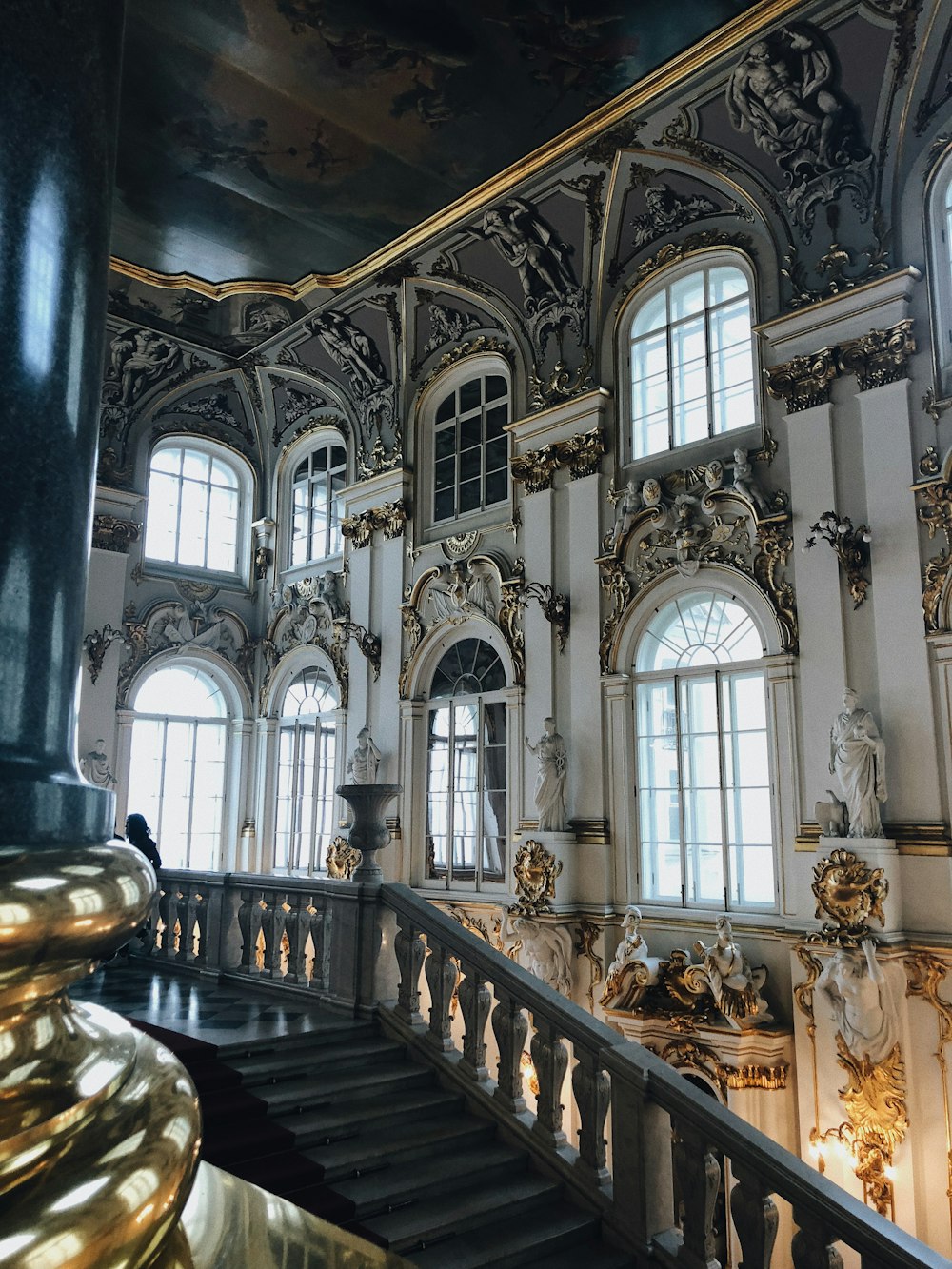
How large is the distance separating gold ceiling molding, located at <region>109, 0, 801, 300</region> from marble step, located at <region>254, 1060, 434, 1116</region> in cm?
893

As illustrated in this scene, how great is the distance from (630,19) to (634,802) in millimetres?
7231

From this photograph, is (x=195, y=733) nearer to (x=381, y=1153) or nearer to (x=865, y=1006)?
(x=865, y=1006)

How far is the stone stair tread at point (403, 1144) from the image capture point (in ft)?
14.6

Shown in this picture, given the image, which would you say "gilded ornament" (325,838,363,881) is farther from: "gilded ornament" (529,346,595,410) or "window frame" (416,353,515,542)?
"gilded ornament" (529,346,595,410)

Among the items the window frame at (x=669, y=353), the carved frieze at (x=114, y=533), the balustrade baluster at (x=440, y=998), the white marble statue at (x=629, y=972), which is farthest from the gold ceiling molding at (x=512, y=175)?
the balustrade baluster at (x=440, y=998)

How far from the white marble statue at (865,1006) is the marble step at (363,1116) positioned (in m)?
4.31

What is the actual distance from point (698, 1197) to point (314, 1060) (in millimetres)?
2006

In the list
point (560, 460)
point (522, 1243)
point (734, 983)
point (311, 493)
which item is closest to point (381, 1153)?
point (522, 1243)

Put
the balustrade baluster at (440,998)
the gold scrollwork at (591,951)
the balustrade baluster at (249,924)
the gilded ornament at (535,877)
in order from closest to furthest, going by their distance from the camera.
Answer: the balustrade baluster at (440,998) → the balustrade baluster at (249,924) → the gold scrollwork at (591,951) → the gilded ornament at (535,877)

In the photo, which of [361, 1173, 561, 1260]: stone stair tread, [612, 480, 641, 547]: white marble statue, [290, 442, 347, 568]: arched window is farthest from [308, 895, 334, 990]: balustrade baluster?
[290, 442, 347, 568]: arched window

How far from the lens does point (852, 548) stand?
30.0 feet

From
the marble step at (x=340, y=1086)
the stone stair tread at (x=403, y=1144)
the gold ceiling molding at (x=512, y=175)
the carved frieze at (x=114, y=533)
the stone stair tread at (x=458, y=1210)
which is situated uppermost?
the gold ceiling molding at (x=512, y=175)

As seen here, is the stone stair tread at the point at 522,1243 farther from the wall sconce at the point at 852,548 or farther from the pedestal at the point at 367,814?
the wall sconce at the point at 852,548

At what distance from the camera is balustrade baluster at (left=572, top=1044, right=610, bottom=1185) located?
459 centimetres
